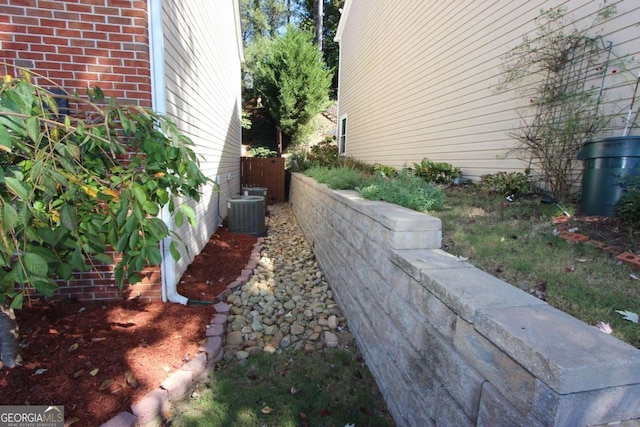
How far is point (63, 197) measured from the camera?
145cm

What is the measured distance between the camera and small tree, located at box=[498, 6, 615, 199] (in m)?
3.26

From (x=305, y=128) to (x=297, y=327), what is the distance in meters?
13.9

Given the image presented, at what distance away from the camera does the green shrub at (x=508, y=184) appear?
146 inches

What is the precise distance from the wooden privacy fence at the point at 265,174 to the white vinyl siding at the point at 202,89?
6.55 ft

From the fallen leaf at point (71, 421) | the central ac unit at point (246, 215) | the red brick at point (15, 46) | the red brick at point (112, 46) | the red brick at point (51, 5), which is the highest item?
the red brick at point (51, 5)

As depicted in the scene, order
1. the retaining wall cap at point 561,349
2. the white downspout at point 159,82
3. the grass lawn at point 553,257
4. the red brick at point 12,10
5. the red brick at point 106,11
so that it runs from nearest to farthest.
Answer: the retaining wall cap at point 561,349 < the grass lawn at point 553,257 < the red brick at point 12,10 < the red brick at point 106,11 < the white downspout at point 159,82

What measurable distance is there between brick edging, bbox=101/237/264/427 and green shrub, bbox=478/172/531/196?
3445 millimetres

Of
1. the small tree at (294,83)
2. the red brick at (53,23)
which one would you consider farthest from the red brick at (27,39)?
the small tree at (294,83)

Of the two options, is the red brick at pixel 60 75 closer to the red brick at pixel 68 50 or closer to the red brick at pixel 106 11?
the red brick at pixel 68 50

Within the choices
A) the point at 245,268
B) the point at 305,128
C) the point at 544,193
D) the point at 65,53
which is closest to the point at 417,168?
the point at 544,193

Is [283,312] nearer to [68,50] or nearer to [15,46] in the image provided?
[68,50]

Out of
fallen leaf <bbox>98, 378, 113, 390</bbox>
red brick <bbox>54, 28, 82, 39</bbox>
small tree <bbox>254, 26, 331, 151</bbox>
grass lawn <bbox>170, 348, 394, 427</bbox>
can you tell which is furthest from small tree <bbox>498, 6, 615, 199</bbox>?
small tree <bbox>254, 26, 331, 151</bbox>

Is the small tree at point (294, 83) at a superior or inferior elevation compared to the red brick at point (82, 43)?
superior

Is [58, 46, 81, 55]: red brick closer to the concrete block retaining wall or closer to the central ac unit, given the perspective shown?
the concrete block retaining wall
